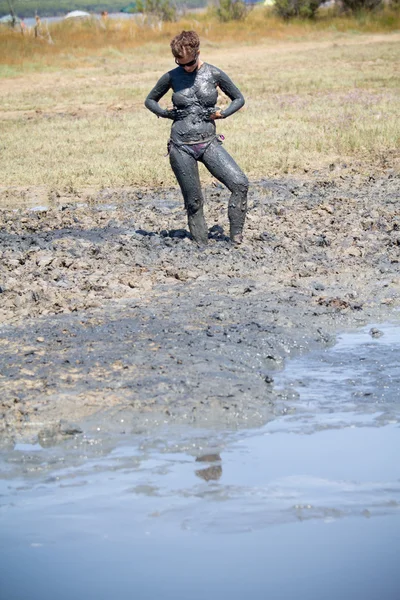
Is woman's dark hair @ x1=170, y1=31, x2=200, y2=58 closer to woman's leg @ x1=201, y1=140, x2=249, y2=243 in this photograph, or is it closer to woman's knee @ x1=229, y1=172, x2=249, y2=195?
woman's leg @ x1=201, y1=140, x2=249, y2=243

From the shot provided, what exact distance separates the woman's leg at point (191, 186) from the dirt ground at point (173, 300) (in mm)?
144

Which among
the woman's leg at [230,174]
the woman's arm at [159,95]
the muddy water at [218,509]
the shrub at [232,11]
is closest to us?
the muddy water at [218,509]

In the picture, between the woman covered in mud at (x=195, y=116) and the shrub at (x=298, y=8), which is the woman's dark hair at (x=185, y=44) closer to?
the woman covered in mud at (x=195, y=116)

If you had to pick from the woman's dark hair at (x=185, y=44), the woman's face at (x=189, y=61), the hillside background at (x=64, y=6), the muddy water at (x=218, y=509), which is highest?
the woman's dark hair at (x=185, y=44)

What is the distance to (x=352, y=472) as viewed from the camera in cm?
471

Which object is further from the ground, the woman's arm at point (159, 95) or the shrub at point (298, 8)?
the woman's arm at point (159, 95)

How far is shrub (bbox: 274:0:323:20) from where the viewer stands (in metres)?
50.8

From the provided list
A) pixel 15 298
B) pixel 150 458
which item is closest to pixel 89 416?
pixel 150 458

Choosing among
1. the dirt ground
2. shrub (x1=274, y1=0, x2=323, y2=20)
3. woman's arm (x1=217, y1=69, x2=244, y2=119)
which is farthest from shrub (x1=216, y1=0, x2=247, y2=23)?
woman's arm (x1=217, y1=69, x2=244, y2=119)

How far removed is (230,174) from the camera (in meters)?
8.97

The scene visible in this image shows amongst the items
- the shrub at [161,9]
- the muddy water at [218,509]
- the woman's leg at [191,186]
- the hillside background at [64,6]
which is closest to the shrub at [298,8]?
the shrub at [161,9]

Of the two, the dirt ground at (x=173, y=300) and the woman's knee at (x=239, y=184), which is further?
the woman's knee at (x=239, y=184)

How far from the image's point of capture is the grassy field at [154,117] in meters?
14.1

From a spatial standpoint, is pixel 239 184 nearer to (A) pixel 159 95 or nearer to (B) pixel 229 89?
(B) pixel 229 89
